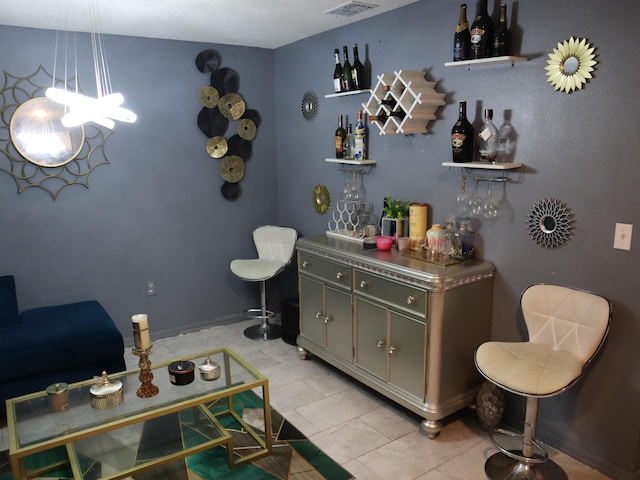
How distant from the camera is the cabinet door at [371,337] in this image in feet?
9.68

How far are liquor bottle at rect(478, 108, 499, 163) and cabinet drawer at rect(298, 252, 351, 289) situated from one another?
41.2 inches

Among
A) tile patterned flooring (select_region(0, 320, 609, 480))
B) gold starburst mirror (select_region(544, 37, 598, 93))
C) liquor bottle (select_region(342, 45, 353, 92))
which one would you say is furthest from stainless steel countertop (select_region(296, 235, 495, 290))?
liquor bottle (select_region(342, 45, 353, 92))

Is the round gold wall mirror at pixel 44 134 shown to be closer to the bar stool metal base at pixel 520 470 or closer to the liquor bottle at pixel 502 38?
the liquor bottle at pixel 502 38

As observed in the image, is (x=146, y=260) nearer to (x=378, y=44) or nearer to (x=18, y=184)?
(x=18, y=184)

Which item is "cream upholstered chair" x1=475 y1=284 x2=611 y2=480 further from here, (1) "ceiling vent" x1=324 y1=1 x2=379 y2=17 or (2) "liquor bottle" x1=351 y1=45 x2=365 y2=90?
(1) "ceiling vent" x1=324 y1=1 x2=379 y2=17

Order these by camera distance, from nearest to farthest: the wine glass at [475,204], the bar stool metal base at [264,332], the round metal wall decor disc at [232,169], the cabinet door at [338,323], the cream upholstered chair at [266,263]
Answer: the wine glass at [475,204], the cabinet door at [338,323], the cream upholstered chair at [266,263], the bar stool metal base at [264,332], the round metal wall decor disc at [232,169]

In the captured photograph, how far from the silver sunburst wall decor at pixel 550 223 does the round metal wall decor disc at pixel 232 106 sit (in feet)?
8.64

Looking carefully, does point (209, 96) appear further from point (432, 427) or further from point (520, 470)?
point (520, 470)

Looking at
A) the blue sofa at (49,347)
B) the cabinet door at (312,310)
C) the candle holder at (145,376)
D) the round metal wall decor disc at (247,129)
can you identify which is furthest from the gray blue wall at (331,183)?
the candle holder at (145,376)

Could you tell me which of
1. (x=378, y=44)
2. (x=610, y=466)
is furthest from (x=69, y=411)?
(x=378, y=44)

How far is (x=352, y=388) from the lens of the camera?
3307 millimetres

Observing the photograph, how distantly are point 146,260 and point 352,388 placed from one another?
1.97m

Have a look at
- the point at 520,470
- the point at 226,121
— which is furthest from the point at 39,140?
the point at 520,470

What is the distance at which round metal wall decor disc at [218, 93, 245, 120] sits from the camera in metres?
4.23
